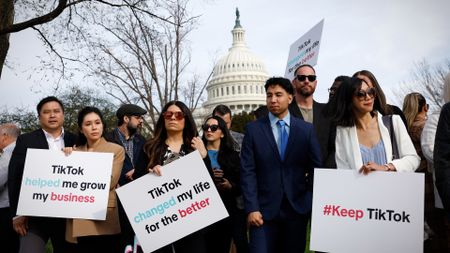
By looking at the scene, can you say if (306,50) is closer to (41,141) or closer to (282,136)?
(282,136)

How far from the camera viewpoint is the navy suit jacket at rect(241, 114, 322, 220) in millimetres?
3180

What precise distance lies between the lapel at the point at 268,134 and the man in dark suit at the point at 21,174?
6.56ft

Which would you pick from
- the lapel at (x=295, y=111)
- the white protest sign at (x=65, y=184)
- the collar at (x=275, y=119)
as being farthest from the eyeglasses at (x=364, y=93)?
the white protest sign at (x=65, y=184)

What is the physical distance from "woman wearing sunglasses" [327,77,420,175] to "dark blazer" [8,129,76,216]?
8.94 feet

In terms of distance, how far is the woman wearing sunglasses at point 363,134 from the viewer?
A: 120 inches

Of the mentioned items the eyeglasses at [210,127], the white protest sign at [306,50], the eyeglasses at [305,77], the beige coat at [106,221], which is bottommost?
the beige coat at [106,221]

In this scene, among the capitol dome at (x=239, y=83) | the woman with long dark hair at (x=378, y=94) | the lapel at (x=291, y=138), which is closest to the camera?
the lapel at (x=291, y=138)

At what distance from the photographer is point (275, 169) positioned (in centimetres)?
324

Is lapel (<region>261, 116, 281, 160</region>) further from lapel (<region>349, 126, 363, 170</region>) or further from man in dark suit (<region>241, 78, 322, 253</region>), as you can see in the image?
lapel (<region>349, 126, 363, 170</region>)

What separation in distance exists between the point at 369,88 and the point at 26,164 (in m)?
3.01

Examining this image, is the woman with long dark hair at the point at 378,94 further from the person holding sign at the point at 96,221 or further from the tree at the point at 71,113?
the tree at the point at 71,113

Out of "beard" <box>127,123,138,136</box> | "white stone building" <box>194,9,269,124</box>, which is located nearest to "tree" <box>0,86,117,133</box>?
"beard" <box>127,123,138,136</box>

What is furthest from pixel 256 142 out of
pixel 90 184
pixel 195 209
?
pixel 90 184

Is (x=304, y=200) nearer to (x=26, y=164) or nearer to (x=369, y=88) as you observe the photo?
(x=369, y=88)
